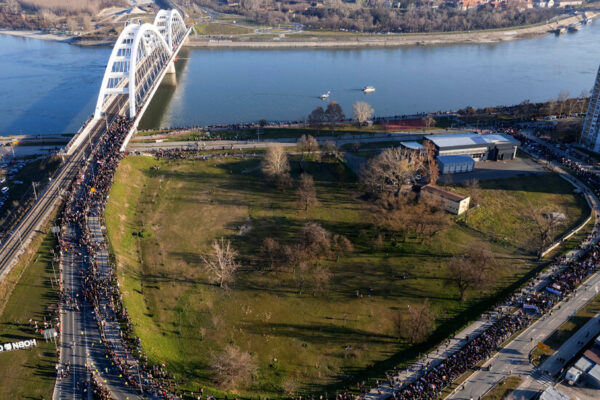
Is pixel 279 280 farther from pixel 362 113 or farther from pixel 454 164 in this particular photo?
pixel 362 113

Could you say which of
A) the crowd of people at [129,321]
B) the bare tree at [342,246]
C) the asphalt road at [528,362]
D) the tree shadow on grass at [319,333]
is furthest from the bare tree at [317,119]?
the asphalt road at [528,362]

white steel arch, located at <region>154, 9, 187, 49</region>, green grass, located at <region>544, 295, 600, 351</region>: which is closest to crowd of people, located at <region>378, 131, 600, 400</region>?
green grass, located at <region>544, 295, 600, 351</region>

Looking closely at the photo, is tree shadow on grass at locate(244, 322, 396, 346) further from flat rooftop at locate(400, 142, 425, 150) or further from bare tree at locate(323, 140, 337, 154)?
Answer: flat rooftop at locate(400, 142, 425, 150)

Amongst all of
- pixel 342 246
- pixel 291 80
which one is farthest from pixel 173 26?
pixel 342 246

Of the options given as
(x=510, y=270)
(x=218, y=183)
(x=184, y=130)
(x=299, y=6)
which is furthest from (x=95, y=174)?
(x=299, y=6)

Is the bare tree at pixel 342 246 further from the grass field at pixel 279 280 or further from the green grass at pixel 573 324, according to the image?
the green grass at pixel 573 324

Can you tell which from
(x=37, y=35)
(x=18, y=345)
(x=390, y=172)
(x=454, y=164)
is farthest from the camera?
(x=37, y=35)

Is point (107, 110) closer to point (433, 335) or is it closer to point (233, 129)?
point (233, 129)
